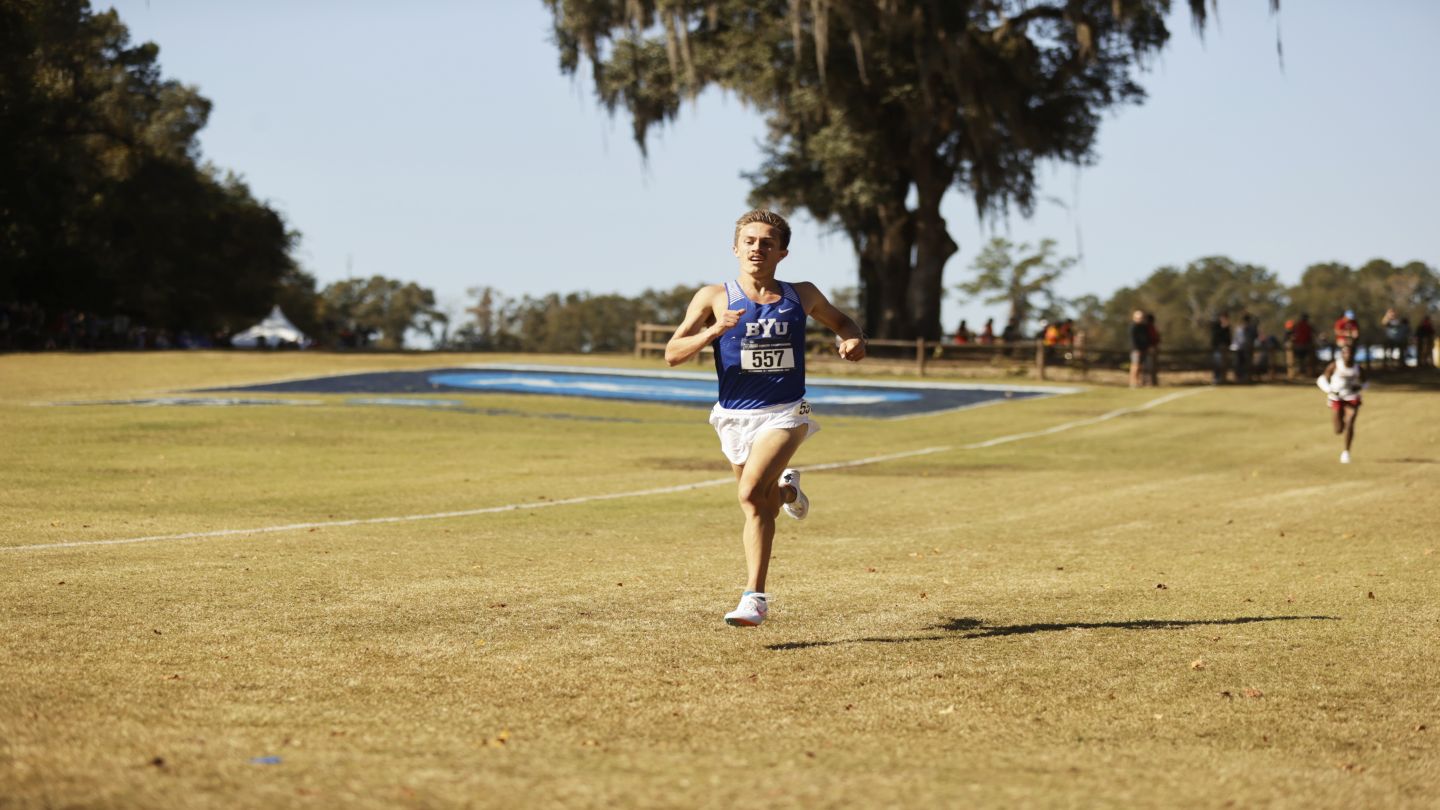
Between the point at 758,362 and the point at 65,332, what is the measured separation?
44.7 meters

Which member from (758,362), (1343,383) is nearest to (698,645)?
(758,362)

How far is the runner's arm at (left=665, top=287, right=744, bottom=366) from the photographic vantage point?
588 cm

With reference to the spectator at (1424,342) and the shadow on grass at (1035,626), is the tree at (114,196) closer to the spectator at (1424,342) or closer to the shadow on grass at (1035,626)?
the shadow on grass at (1035,626)

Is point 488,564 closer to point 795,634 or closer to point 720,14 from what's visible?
point 795,634

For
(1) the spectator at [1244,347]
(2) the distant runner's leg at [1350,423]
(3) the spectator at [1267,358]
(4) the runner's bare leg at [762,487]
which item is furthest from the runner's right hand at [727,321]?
(3) the spectator at [1267,358]

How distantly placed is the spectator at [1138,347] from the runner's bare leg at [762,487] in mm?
29503

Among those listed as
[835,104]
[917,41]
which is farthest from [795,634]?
[835,104]

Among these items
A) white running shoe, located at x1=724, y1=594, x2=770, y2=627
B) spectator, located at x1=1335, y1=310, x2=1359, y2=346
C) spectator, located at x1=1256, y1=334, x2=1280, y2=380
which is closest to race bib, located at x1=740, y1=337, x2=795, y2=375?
white running shoe, located at x1=724, y1=594, x2=770, y2=627

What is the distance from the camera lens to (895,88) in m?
37.2

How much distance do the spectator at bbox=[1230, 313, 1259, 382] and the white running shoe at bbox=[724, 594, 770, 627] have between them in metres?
33.4

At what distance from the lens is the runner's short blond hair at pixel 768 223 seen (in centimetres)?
611

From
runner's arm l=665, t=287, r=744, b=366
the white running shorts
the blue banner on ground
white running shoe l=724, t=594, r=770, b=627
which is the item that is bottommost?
white running shoe l=724, t=594, r=770, b=627

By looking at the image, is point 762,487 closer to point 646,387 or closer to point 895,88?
point 646,387

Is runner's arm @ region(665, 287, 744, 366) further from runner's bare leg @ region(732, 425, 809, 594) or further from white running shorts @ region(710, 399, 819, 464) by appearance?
runner's bare leg @ region(732, 425, 809, 594)
